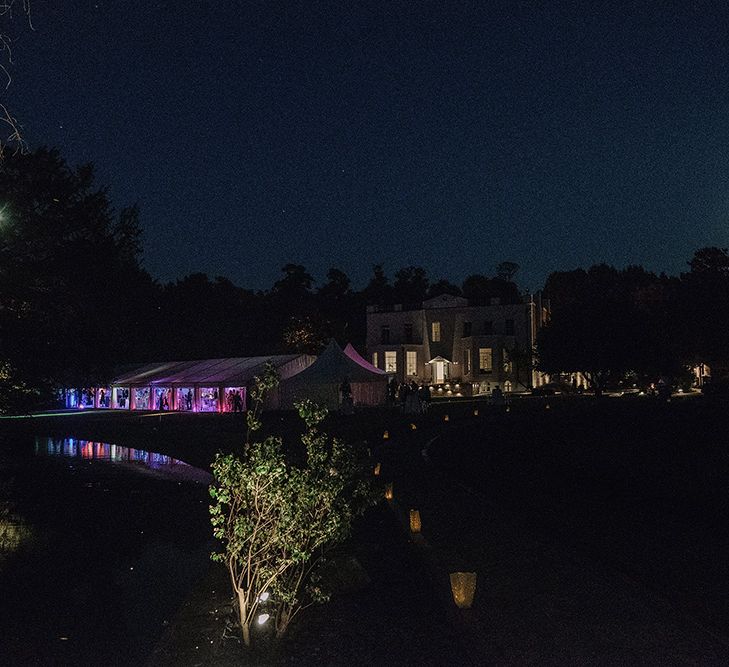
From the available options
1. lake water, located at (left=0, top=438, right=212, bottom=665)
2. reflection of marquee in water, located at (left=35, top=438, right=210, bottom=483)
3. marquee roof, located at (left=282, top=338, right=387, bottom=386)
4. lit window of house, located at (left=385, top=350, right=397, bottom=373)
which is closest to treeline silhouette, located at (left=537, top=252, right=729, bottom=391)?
lit window of house, located at (left=385, top=350, right=397, bottom=373)

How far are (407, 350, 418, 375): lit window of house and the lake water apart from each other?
125ft

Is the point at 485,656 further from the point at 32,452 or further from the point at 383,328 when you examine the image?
the point at 383,328

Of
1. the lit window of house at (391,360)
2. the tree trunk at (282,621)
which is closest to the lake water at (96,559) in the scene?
the tree trunk at (282,621)

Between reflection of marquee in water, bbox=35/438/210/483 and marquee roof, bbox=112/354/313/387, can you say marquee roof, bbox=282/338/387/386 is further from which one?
reflection of marquee in water, bbox=35/438/210/483

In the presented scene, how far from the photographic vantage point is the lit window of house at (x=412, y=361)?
186 ft

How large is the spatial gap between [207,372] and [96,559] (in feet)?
104

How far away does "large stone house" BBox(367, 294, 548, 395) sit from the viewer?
53875 mm

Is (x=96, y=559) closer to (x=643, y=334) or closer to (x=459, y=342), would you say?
(x=643, y=334)

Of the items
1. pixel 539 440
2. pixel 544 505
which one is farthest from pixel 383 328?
pixel 544 505

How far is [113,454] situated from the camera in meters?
24.3

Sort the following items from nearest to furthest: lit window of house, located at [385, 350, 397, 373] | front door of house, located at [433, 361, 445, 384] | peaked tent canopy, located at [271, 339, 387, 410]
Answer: peaked tent canopy, located at [271, 339, 387, 410] → front door of house, located at [433, 361, 445, 384] → lit window of house, located at [385, 350, 397, 373]

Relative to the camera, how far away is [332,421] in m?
28.4

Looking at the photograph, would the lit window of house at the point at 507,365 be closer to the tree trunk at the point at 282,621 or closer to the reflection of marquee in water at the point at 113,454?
the reflection of marquee in water at the point at 113,454

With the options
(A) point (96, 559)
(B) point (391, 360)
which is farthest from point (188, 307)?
(A) point (96, 559)
